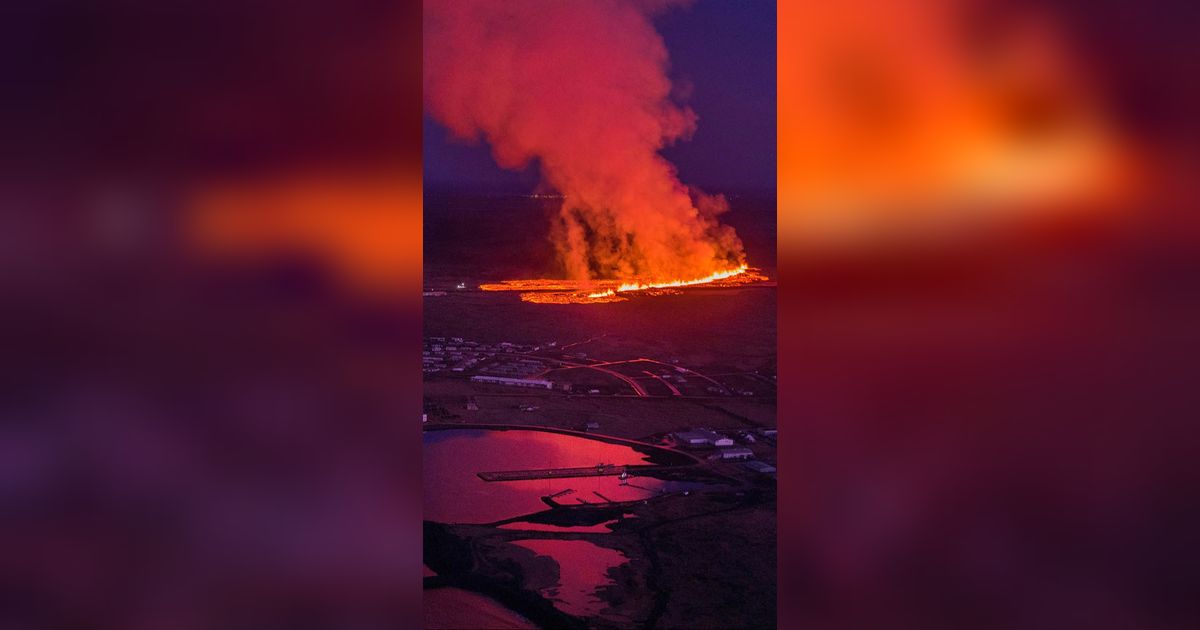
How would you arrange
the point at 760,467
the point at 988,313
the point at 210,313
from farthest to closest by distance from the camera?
1. the point at 760,467
2. the point at 210,313
3. the point at 988,313

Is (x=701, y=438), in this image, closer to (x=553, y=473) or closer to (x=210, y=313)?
(x=553, y=473)

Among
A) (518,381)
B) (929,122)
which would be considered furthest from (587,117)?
(929,122)

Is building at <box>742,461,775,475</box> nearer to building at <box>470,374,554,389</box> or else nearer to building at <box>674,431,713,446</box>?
building at <box>674,431,713,446</box>

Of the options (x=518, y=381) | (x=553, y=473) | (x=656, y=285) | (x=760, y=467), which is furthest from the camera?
(x=656, y=285)

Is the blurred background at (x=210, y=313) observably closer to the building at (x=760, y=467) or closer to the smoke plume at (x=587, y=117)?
the building at (x=760, y=467)

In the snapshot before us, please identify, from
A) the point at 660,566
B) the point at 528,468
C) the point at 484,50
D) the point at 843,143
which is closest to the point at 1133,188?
the point at 843,143

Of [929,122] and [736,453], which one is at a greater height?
[929,122]

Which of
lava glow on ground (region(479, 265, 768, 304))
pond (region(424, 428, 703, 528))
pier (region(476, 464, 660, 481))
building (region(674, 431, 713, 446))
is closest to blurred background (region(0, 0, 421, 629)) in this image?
pond (region(424, 428, 703, 528))
